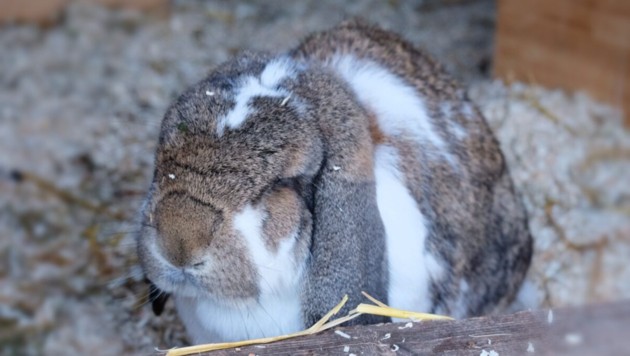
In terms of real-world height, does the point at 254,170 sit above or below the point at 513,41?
below

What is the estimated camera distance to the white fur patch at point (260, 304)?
121 inches

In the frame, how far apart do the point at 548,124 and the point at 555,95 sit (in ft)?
1.31

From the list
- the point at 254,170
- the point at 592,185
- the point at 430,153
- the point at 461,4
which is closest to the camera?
the point at 254,170

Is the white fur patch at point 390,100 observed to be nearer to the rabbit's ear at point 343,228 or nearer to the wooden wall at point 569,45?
the rabbit's ear at point 343,228

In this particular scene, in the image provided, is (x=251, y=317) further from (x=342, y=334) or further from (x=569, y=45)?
(x=569, y=45)

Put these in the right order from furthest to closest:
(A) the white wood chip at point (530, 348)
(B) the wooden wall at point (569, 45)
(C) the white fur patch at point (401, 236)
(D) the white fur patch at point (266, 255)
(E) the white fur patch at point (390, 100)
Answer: (B) the wooden wall at point (569, 45), (E) the white fur patch at point (390, 100), (C) the white fur patch at point (401, 236), (D) the white fur patch at point (266, 255), (A) the white wood chip at point (530, 348)

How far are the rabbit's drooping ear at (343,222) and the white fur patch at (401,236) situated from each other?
0.14 m

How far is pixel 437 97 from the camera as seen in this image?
4062 mm

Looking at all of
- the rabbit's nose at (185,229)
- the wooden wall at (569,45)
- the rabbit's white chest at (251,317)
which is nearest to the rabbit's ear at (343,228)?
the rabbit's white chest at (251,317)

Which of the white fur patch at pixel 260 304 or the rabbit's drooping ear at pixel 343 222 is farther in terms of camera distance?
the rabbit's drooping ear at pixel 343 222

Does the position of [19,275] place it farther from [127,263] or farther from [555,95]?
[555,95]

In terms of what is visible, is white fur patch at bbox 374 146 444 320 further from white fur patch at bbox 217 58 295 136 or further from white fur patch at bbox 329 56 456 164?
white fur patch at bbox 217 58 295 136

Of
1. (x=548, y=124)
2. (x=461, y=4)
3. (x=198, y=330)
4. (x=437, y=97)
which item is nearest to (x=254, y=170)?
(x=198, y=330)

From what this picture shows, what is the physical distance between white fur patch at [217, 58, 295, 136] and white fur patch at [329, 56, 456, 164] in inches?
14.0
